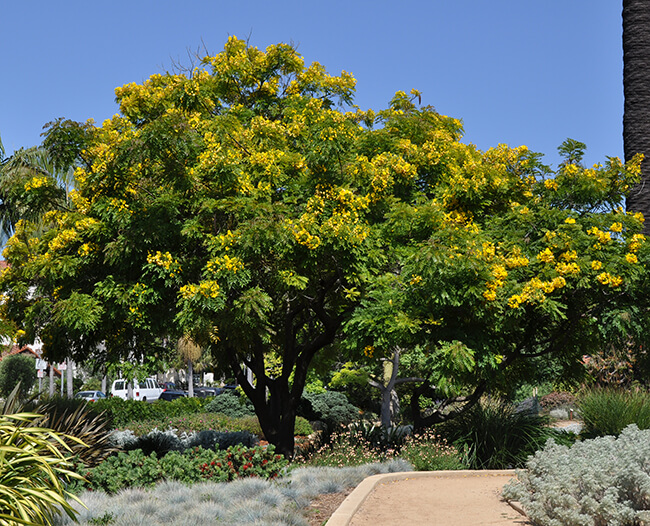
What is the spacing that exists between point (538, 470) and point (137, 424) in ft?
51.2

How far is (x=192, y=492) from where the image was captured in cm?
839

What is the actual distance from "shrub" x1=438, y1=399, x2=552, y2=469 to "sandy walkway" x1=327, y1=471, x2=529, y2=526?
130cm

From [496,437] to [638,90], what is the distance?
699 centimetres

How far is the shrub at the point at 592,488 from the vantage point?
6.33 meters

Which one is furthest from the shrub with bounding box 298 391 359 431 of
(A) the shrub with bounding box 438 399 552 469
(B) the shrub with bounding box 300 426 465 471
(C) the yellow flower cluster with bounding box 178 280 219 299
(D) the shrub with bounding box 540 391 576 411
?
(C) the yellow flower cluster with bounding box 178 280 219 299

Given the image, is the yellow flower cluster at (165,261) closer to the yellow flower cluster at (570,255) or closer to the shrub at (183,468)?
the shrub at (183,468)

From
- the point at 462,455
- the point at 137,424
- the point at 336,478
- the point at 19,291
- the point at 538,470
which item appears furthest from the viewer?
the point at 137,424

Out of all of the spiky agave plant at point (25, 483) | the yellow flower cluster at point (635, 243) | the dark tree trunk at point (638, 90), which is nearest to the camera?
the spiky agave plant at point (25, 483)

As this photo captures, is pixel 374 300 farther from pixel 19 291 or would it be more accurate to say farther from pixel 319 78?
pixel 19 291

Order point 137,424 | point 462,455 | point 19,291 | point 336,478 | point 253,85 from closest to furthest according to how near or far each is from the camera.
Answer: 1. point 336,478
2. point 462,455
3. point 19,291
4. point 253,85
5. point 137,424

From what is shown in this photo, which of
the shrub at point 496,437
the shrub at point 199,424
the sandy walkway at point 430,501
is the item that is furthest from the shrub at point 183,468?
the shrub at point 199,424

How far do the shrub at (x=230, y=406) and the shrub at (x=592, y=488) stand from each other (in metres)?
19.0

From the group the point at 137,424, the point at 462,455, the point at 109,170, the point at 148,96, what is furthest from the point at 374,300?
the point at 137,424

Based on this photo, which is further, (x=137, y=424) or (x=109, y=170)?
(x=137, y=424)
